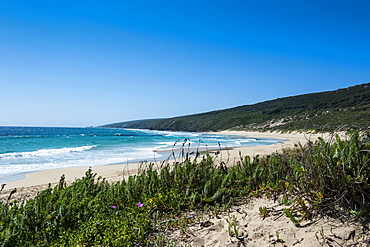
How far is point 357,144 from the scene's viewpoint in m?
2.86

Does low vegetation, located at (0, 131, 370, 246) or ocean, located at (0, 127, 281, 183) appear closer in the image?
low vegetation, located at (0, 131, 370, 246)

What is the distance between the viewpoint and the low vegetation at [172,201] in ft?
8.85

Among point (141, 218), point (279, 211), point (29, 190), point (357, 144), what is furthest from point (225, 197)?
point (29, 190)

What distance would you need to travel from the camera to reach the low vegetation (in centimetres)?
270

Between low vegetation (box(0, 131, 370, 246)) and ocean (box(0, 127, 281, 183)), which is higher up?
low vegetation (box(0, 131, 370, 246))

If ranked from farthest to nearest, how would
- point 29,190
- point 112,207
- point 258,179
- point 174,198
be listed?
point 29,190, point 258,179, point 174,198, point 112,207

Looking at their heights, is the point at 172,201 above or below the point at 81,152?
above

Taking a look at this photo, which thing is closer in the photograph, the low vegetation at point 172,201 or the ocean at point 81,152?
the low vegetation at point 172,201

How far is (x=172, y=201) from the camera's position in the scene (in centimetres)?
381

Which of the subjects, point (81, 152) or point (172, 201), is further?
point (81, 152)

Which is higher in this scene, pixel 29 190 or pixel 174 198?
pixel 174 198

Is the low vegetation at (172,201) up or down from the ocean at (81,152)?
up

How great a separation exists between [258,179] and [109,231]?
2961 mm

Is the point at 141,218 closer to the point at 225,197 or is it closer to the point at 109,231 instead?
the point at 109,231
